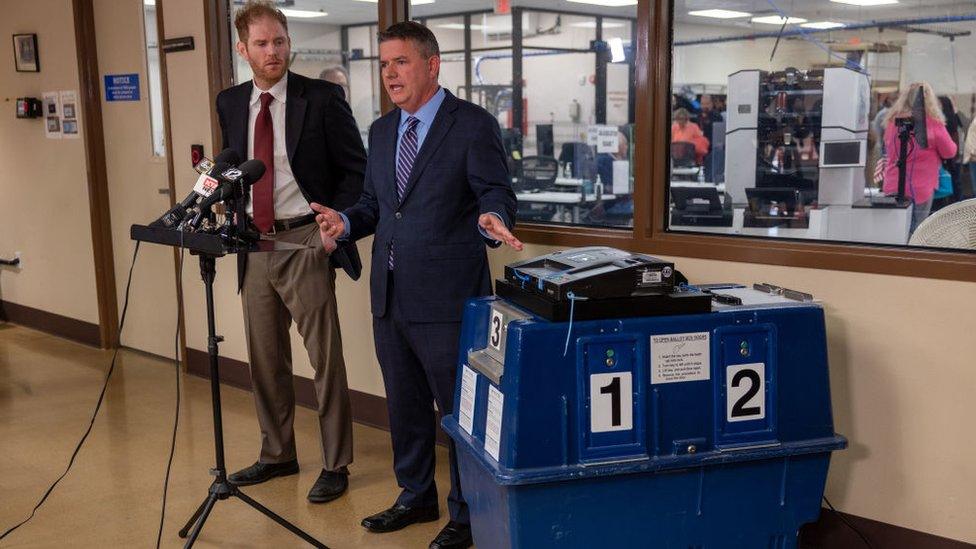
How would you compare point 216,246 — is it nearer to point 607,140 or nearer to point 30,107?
point 607,140

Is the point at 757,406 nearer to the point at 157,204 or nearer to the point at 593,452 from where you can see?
the point at 593,452

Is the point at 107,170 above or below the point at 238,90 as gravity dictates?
below

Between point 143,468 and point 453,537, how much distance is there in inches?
56.6

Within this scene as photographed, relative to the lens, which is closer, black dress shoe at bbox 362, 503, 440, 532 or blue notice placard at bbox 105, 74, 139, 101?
black dress shoe at bbox 362, 503, 440, 532

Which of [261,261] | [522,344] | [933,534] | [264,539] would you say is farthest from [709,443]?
[261,261]

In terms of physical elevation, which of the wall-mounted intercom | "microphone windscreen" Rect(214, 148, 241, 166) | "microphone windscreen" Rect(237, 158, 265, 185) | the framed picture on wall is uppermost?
the framed picture on wall

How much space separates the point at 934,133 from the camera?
10.6ft

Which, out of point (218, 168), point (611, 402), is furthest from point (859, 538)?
point (218, 168)

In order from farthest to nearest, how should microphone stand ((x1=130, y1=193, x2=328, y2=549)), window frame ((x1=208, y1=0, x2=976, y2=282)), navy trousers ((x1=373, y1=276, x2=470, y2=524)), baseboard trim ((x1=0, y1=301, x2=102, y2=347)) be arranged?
baseboard trim ((x1=0, y1=301, x2=102, y2=347)) < navy trousers ((x1=373, y1=276, x2=470, y2=524)) < window frame ((x1=208, y1=0, x2=976, y2=282)) < microphone stand ((x1=130, y1=193, x2=328, y2=549))

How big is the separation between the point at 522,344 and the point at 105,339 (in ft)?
13.8

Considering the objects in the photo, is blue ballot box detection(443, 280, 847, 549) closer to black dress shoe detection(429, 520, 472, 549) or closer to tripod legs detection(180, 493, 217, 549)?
black dress shoe detection(429, 520, 472, 549)

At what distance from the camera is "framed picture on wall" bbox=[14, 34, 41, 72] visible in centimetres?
564

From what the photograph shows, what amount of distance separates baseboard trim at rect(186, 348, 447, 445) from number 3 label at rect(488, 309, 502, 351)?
144 cm

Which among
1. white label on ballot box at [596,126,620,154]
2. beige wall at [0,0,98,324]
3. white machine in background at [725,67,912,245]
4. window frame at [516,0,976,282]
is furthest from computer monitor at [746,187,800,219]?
beige wall at [0,0,98,324]
